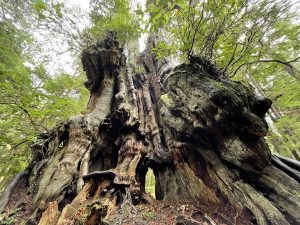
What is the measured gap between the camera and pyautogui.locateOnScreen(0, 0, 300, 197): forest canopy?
14.4ft

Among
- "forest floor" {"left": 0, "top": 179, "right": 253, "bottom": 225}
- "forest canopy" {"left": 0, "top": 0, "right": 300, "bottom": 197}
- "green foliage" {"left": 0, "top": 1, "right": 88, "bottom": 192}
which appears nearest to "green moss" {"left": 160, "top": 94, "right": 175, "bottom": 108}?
"forest canopy" {"left": 0, "top": 0, "right": 300, "bottom": 197}

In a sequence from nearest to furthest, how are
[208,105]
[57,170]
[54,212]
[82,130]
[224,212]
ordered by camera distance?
[54,212] < [224,212] < [208,105] < [57,170] < [82,130]

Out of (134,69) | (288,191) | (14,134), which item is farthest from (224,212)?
(134,69)

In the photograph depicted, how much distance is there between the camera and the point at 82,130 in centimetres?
567

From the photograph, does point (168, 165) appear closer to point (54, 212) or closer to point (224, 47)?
point (54, 212)

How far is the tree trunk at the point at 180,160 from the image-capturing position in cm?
365

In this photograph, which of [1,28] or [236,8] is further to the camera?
[1,28]

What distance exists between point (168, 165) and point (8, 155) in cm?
622

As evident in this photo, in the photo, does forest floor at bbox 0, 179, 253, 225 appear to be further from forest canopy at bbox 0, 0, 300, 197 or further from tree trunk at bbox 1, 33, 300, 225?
forest canopy at bbox 0, 0, 300, 197

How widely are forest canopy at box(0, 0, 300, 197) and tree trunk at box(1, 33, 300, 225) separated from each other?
830mm

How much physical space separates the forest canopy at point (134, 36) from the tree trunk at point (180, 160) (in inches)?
32.7

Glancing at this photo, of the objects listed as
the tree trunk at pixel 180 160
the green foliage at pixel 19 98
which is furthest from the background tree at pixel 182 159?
the green foliage at pixel 19 98

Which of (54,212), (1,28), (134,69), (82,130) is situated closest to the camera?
(54,212)

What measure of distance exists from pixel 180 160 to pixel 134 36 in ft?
24.0
